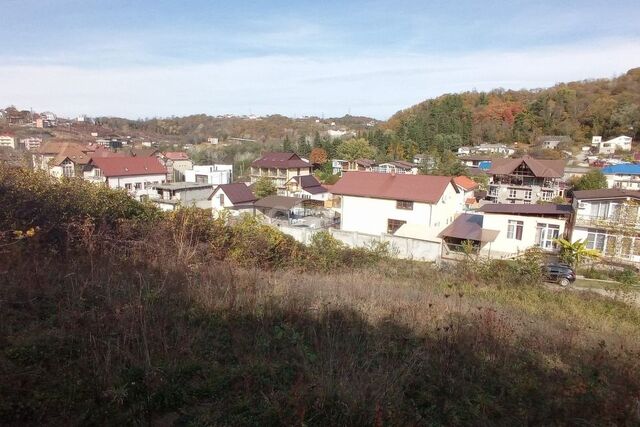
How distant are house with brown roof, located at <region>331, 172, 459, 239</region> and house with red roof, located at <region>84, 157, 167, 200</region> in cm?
1721

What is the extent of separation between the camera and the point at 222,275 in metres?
5.62

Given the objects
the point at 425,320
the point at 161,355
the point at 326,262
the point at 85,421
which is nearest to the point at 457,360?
the point at 425,320

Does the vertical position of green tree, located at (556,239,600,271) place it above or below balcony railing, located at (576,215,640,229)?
below

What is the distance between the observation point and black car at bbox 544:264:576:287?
14.3 m

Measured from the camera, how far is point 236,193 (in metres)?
28.5

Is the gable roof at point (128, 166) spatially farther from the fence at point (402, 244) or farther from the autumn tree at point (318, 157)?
the fence at point (402, 244)

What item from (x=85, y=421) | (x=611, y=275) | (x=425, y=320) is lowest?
(x=611, y=275)

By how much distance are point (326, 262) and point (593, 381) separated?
7.33 meters

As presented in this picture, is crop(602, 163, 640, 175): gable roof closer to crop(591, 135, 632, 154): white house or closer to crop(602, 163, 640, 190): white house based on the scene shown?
crop(602, 163, 640, 190): white house

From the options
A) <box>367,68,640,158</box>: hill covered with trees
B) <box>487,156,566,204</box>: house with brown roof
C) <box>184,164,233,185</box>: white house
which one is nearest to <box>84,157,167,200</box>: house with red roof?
<box>184,164,233,185</box>: white house

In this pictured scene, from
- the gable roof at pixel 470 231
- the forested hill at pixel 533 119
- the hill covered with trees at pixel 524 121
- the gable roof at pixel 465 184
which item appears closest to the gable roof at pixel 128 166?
the gable roof at pixel 470 231

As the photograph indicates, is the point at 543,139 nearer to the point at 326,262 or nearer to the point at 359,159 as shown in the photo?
the point at 359,159

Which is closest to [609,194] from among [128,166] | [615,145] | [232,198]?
[232,198]

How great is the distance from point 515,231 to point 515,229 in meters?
0.10
